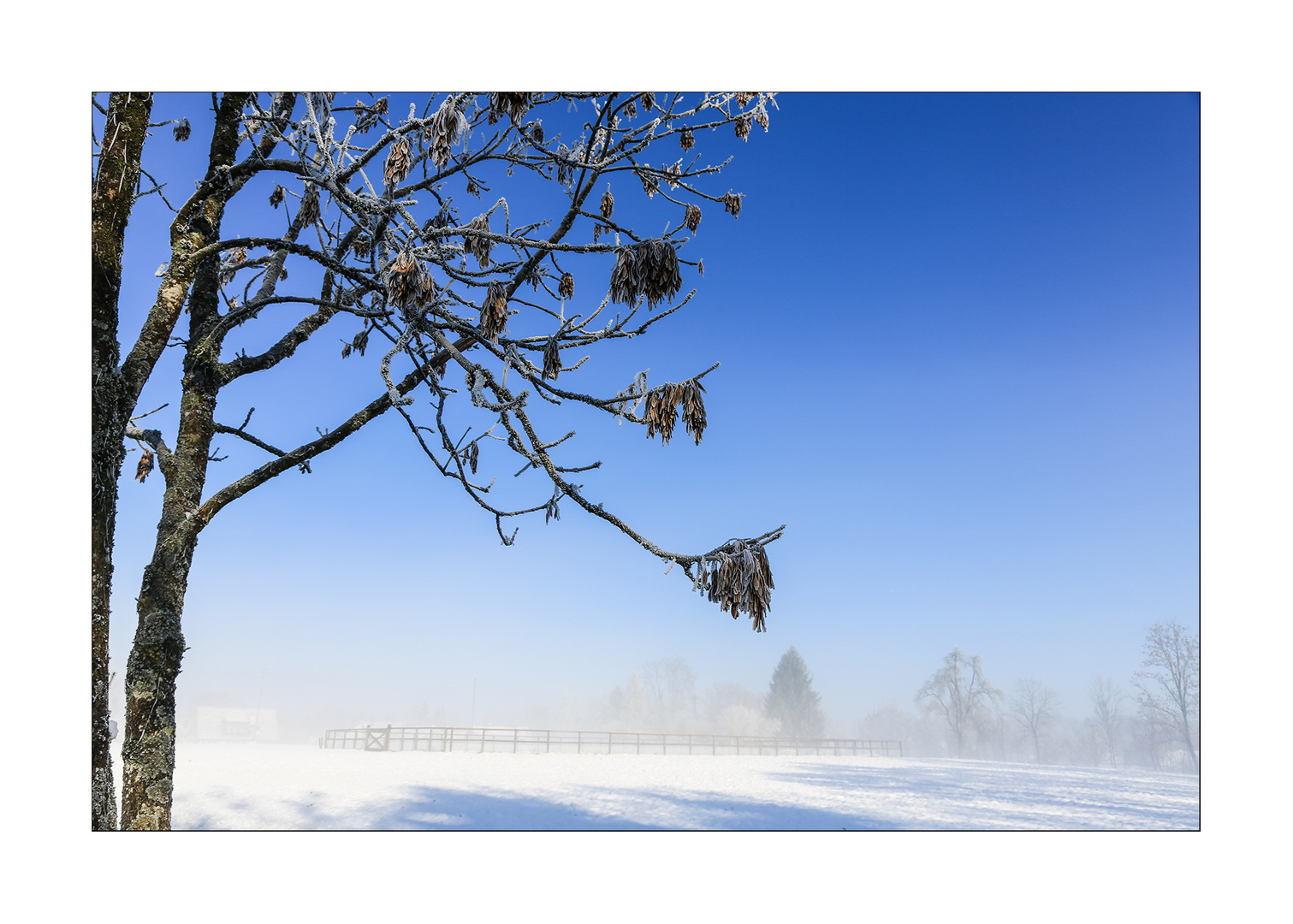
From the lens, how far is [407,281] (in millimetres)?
2533

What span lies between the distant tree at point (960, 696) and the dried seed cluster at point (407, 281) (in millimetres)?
33749

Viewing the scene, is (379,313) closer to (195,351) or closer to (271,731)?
(195,351)

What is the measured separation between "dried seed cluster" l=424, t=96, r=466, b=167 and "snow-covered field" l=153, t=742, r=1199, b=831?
554cm

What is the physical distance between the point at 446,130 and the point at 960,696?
34.9 meters

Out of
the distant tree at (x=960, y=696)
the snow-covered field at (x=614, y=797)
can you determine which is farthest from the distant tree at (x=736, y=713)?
the snow-covered field at (x=614, y=797)

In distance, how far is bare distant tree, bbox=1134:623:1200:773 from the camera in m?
19.0

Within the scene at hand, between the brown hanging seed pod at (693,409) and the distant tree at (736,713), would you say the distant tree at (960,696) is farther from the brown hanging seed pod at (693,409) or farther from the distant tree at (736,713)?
the brown hanging seed pod at (693,409)

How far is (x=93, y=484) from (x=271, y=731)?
44.7m

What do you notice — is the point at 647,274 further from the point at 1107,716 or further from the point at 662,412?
the point at 1107,716

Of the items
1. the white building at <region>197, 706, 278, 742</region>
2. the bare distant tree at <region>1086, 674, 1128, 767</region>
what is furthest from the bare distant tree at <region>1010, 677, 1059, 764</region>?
the white building at <region>197, 706, 278, 742</region>
